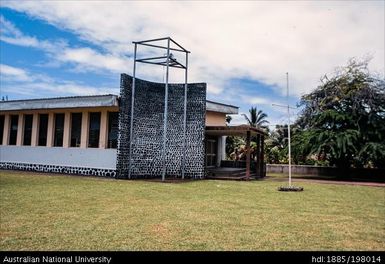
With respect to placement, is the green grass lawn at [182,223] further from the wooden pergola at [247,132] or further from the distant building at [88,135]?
the wooden pergola at [247,132]

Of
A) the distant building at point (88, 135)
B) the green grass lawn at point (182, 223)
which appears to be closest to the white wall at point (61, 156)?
the distant building at point (88, 135)

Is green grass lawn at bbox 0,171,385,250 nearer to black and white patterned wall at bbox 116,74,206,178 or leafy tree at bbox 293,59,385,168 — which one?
black and white patterned wall at bbox 116,74,206,178

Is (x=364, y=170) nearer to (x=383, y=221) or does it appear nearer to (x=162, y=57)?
(x=162, y=57)

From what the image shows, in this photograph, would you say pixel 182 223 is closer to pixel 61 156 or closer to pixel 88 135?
pixel 88 135

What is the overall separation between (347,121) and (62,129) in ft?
51.6

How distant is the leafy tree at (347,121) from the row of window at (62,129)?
1056 cm

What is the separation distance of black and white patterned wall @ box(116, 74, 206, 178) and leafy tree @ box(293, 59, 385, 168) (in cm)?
659

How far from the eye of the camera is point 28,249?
4492 millimetres

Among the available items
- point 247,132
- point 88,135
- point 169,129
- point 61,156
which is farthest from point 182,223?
point 61,156

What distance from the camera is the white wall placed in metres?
17.1

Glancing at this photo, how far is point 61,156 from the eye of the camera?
1852cm

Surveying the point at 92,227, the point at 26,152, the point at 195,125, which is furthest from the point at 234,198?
the point at 26,152

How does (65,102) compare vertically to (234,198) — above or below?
above

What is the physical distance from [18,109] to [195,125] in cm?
992
